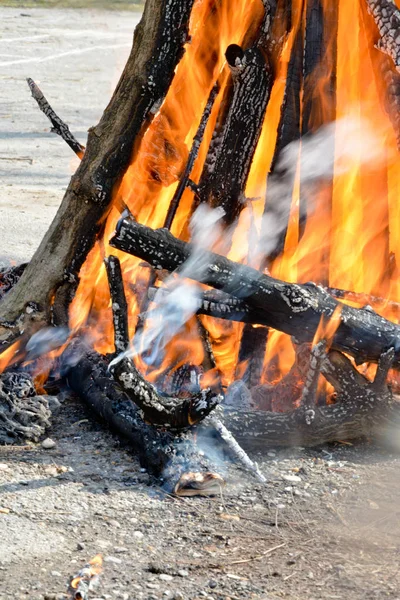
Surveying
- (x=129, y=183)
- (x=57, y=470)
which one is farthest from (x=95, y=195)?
(x=57, y=470)

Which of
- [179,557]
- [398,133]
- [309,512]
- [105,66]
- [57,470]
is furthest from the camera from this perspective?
Answer: [105,66]

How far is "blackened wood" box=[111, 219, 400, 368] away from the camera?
3309 mm

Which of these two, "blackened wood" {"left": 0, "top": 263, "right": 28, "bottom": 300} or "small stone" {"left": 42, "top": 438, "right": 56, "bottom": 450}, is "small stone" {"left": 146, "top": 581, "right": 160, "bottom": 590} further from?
"blackened wood" {"left": 0, "top": 263, "right": 28, "bottom": 300}

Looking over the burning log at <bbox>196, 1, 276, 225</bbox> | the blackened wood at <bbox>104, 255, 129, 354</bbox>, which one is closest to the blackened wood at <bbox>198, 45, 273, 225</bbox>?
the burning log at <bbox>196, 1, 276, 225</bbox>

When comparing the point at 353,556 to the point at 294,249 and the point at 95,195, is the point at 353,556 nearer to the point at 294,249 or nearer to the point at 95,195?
the point at 294,249

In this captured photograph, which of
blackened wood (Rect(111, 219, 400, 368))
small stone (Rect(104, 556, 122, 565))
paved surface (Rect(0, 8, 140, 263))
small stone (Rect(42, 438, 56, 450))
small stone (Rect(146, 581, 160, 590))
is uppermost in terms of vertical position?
blackened wood (Rect(111, 219, 400, 368))

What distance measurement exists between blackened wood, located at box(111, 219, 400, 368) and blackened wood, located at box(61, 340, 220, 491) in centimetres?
56

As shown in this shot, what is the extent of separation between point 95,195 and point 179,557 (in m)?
1.54

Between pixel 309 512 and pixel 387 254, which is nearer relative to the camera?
pixel 309 512

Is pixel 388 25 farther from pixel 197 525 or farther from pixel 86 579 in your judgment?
pixel 86 579

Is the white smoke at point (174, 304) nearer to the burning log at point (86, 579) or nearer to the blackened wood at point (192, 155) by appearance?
the blackened wood at point (192, 155)

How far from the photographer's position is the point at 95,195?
12.0 ft

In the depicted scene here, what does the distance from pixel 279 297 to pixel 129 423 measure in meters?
0.71

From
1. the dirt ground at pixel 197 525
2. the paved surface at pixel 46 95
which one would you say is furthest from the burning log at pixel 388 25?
the paved surface at pixel 46 95
